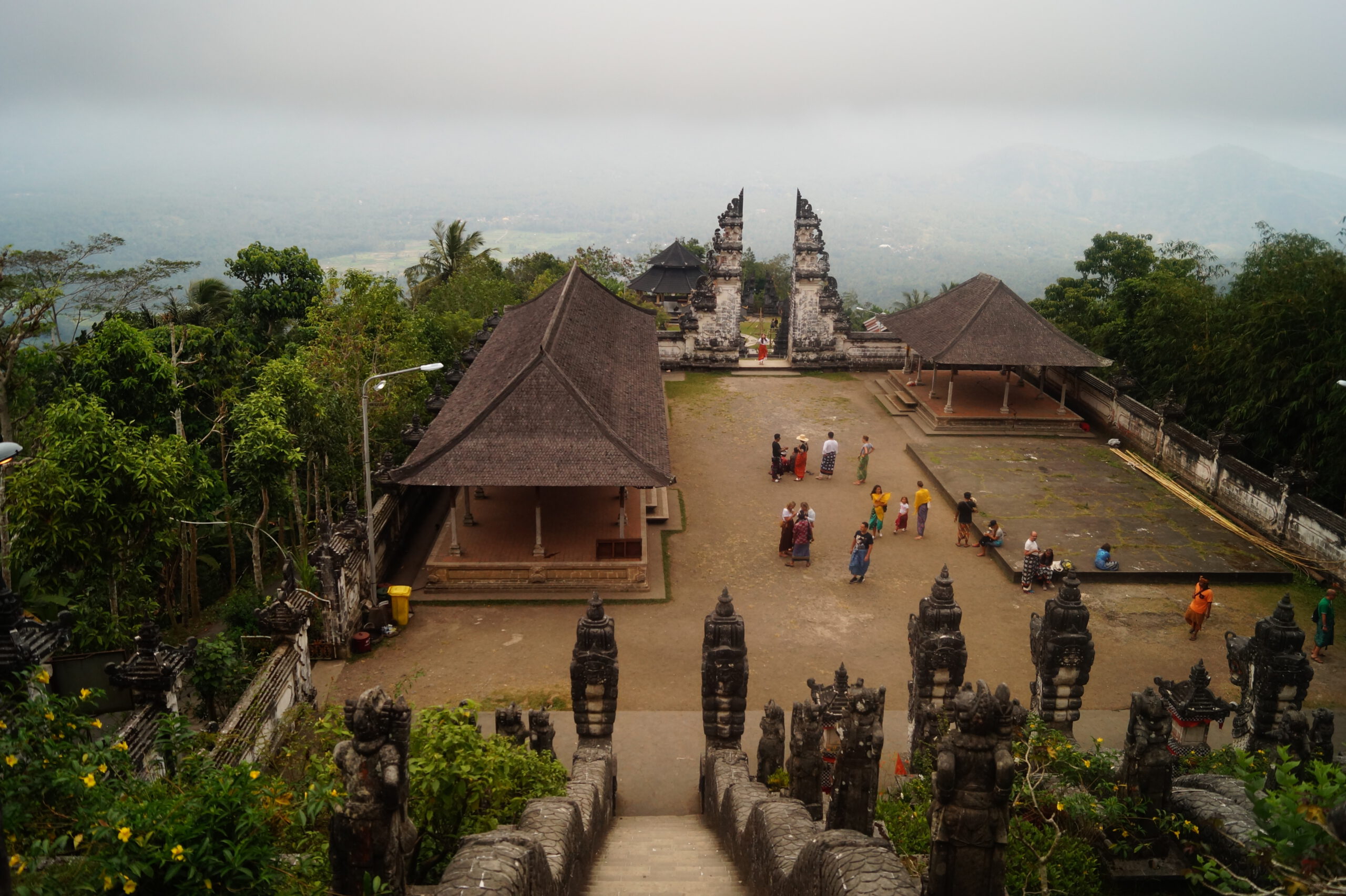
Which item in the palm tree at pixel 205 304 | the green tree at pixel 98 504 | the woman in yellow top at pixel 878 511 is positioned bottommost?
the woman in yellow top at pixel 878 511

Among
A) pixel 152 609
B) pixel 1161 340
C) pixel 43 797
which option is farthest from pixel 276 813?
pixel 1161 340

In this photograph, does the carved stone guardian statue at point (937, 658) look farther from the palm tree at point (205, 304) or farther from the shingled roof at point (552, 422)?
the palm tree at point (205, 304)

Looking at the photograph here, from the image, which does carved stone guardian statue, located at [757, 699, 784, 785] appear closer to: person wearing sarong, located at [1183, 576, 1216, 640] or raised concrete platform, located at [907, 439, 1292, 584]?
raised concrete platform, located at [907, 439, 1292, 584]

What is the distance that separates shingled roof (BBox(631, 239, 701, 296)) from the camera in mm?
50031

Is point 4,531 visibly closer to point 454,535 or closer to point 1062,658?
point 454,535

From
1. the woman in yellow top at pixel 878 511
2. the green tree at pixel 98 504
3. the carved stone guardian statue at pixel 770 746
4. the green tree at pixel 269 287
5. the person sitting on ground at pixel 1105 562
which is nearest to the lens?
the carved stone guardian statue at pixel 770 746

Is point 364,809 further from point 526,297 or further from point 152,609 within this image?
point 526,297

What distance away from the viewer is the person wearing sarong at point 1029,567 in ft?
61.8

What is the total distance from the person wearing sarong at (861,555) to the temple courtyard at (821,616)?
0.83 ft

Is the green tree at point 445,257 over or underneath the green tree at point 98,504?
over

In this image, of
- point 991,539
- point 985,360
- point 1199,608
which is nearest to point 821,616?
point 991,539

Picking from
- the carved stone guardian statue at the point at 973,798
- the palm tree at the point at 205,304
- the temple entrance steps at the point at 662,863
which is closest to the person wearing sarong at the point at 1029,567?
the temple entrance steps at the point at 662,863

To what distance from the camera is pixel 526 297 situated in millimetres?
40625

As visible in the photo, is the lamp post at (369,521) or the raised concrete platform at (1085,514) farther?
the raised concrete platform at (1085,514)
